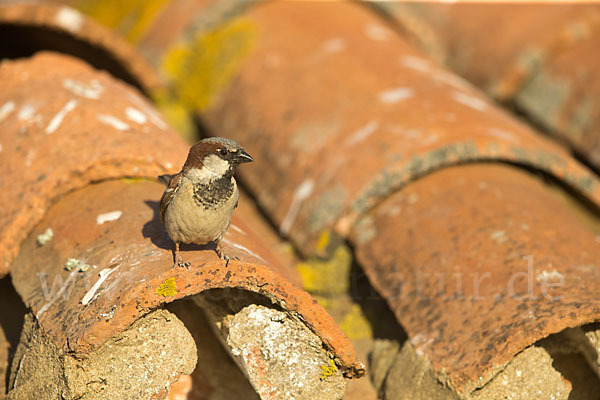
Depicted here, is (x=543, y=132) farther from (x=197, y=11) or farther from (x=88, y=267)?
(x=88, y=267)

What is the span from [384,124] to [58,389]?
2.49 m

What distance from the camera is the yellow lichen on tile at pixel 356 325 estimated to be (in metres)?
3.74

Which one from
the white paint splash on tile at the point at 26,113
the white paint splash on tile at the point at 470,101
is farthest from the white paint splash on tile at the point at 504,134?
the white paint splash on tile at the point at 26,113

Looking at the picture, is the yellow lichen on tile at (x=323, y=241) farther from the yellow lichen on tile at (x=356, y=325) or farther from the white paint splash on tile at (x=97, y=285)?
the white paint splash on tile at (x=97, y=285)

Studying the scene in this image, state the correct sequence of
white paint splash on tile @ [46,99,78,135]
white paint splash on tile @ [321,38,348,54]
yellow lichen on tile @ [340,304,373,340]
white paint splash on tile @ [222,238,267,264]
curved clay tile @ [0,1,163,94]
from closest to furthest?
1. white paint splash on tile @ [222,238,267,264]
2. white paint splash on tile @ [46,99,78,135]
3. yellow lichen on tile @ [340,304,373,340]
4. curved clay tile @ [0,1,163,94]
5. white paint splash on tile @ [321,38,348,54]

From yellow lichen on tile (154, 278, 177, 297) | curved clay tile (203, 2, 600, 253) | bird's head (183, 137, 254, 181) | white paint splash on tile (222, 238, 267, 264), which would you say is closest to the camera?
yellow lichen on tile (154, 278, 177, 297)

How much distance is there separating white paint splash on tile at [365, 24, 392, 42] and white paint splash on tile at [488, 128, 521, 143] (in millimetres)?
1583

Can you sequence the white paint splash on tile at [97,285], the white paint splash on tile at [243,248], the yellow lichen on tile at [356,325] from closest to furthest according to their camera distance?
the white paint splash on tile at [97,285] < the white paint splash on tile at [243,248] < the yellow lichen on tile at [356,325]

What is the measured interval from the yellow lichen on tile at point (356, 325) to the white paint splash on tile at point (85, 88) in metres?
1.92

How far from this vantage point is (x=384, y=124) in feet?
13.7

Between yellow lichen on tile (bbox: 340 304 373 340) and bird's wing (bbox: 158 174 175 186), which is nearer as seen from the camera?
bird's wing (bbox: 158 174 175 186)

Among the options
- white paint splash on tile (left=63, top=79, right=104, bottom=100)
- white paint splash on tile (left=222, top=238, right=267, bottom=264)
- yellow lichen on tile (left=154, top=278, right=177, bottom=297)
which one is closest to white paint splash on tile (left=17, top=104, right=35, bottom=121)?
white paint splash on tile (left=63, top=79, right=104, bottom=100)

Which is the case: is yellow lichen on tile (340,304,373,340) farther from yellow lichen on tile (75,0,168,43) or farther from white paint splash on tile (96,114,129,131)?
yellow lichen on tile (75,0,168,43)

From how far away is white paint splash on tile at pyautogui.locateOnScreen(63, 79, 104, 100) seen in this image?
376cm
